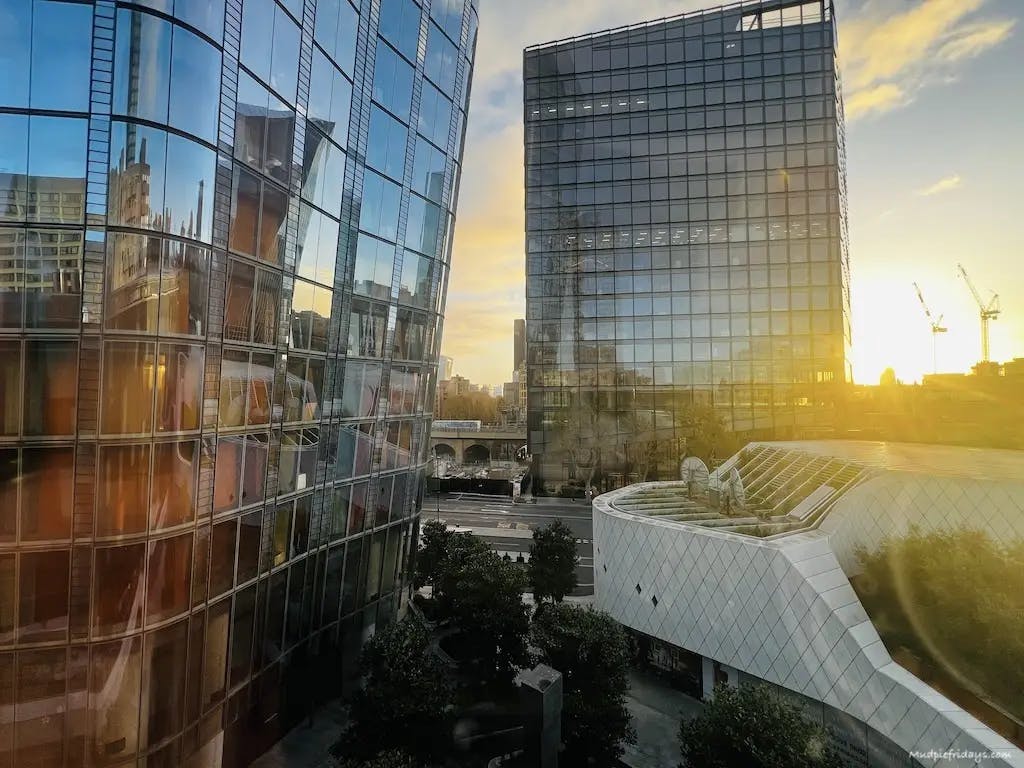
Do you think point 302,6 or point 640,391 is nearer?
point 302,6

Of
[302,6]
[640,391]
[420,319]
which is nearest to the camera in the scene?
[302,6]

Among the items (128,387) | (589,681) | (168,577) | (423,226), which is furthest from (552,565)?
(128,387)

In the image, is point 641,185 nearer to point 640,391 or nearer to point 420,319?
point 640,391

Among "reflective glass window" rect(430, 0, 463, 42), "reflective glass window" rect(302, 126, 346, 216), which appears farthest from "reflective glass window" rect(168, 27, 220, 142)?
"reflective glass window" rect(430, 0, 463, 42)

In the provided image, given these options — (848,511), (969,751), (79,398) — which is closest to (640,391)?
(848,511)

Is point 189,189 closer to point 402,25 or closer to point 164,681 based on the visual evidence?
point 164,681

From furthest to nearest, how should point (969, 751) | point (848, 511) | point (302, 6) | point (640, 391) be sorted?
1. point (640, 391)
2. point (848, 511)
3. point (302, 6)
4. point (969, 751)

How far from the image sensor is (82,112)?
13.2 metres

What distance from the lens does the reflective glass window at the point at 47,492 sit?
13164 millimetres

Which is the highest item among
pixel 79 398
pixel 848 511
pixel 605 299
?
pixel 605 299

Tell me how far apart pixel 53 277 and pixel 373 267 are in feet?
39.1

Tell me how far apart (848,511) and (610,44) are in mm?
59558

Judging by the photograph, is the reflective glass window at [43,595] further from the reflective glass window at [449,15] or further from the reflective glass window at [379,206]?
the reflective glass window at [449,15]

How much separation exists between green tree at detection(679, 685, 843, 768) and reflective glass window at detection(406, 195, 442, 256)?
21745 mm
